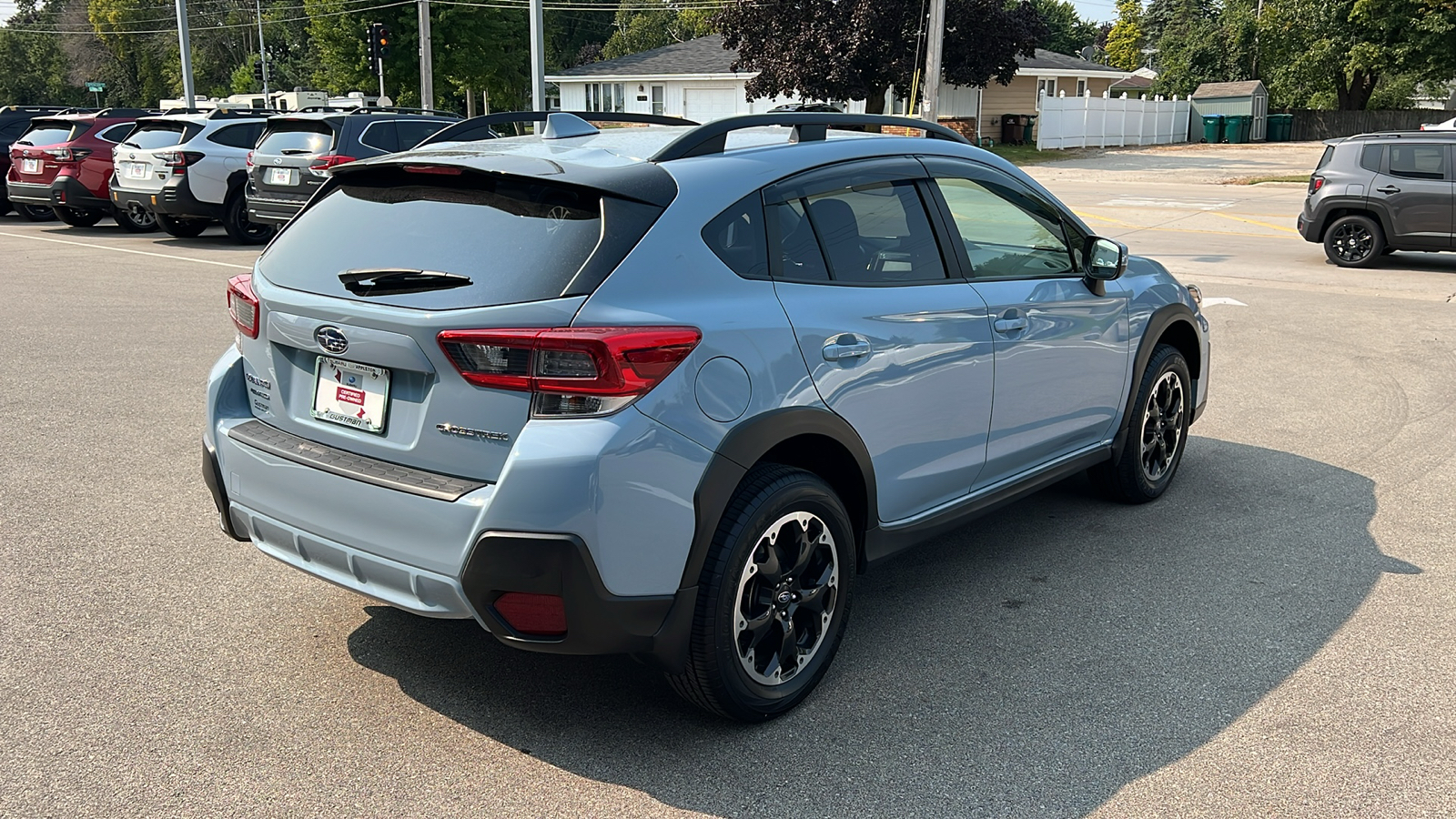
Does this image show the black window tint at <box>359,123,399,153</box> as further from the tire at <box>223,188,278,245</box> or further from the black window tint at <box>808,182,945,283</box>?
the black window tint at <box>808,182,945,283</box>

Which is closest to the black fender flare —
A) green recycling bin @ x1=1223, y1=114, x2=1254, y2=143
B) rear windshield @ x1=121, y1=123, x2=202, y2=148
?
rear windshield @ x1=121, y1=123, x2=202, y2=148

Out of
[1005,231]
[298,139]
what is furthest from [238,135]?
[1005,231]

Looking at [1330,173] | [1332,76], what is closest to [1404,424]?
[1330,173]

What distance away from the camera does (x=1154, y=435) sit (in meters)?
5.64

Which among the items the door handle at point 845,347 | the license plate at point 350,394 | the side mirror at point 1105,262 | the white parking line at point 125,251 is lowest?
the white parking line at point 125,251

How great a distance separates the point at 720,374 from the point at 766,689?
97 centimetres

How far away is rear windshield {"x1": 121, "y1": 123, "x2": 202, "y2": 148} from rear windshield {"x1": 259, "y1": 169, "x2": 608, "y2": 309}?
1501cm

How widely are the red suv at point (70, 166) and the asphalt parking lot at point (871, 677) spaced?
14.3m

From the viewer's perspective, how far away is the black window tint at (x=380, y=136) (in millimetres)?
15523

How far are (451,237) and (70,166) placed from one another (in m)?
18.6

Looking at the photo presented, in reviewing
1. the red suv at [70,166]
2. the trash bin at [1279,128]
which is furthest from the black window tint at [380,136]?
the trash bin at [1279,128]

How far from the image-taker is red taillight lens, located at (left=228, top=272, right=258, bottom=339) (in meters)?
3.76

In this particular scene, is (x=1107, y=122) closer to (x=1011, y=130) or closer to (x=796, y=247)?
(x=1011, y=130)

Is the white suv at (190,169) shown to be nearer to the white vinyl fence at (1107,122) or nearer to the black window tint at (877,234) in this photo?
the black window tint at (877,234)
